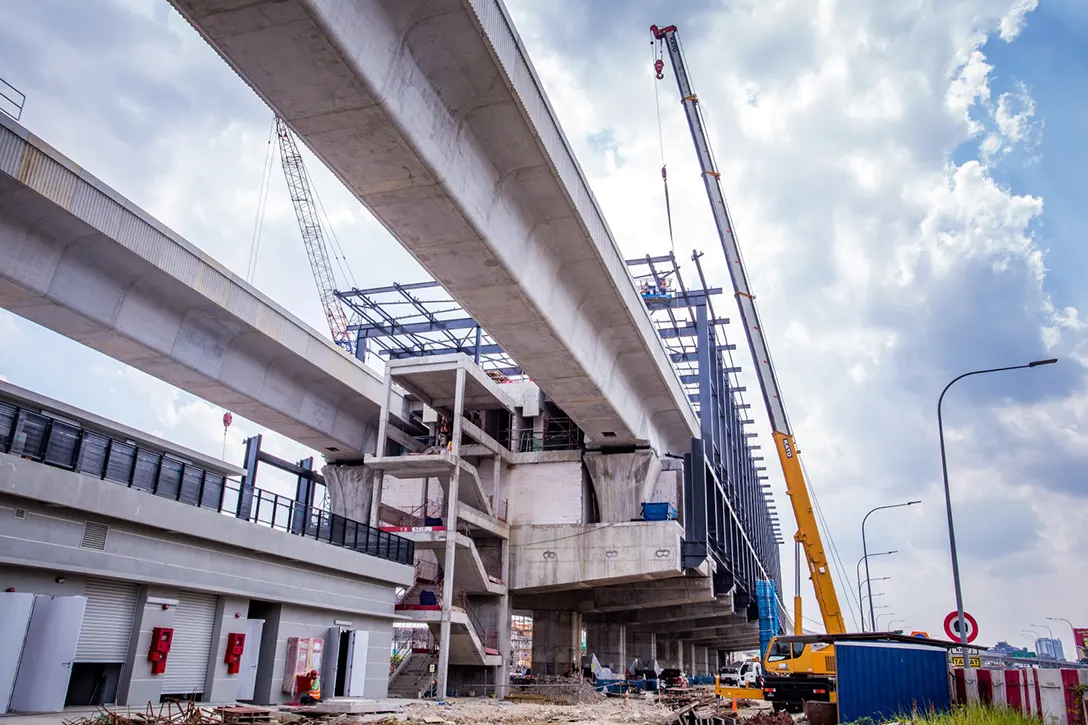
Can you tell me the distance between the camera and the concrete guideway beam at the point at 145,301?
21.8 meters

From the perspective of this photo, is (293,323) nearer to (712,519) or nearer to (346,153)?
(346,153)

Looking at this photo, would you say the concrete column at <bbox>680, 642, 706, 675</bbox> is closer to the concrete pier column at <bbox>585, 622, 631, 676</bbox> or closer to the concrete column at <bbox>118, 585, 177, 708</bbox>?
the concrete pier column at <bbox>585, 622, 631, 676</bbox>

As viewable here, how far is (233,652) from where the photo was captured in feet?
76.8

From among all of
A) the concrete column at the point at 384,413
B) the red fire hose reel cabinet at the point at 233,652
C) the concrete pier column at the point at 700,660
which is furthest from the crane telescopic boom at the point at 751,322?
the concrete pier column at the point at 700,660

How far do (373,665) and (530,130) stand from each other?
68.2ft

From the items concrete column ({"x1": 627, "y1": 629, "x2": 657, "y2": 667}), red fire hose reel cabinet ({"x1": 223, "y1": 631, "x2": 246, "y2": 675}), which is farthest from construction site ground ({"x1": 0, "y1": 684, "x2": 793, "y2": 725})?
concrete column ({"x1": 627, "y1": 629, "x2": 657, "y2": 667})

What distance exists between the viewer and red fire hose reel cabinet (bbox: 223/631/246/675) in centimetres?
2334

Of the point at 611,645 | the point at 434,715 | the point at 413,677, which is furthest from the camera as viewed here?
the point at 611,645

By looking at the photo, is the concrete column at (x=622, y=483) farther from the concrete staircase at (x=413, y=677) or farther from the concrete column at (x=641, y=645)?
the concrete column at (x=641, y=645)

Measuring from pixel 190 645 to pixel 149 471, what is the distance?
190 inches

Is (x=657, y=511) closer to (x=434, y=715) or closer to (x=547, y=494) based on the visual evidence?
(x=547, y=494)

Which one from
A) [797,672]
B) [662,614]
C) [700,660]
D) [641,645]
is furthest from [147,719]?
[700,660]

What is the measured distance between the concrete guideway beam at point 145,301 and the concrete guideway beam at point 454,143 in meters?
8.67

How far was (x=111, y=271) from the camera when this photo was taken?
83.0 ft
